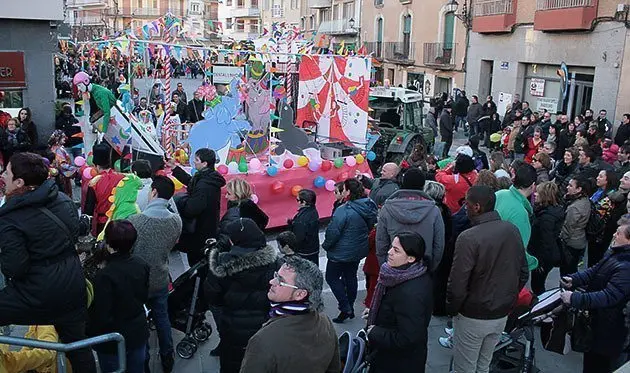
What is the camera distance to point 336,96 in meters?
10.9

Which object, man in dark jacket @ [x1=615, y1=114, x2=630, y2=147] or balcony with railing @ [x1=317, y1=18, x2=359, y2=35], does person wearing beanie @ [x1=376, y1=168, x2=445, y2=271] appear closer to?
man in dark jacket @ [x1=615, y1=114, x2=630, y2=147]

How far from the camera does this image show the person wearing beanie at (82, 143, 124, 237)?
5781mm

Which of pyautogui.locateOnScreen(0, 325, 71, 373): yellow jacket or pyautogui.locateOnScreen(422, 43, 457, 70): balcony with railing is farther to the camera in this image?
pyautogui.locateOnScreen(422, 43, 457, 70): balcony with railing

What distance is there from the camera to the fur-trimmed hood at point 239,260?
3600 mm

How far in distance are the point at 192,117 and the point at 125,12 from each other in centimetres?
5703

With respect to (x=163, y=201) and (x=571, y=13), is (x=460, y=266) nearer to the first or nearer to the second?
(x=163, y=201)

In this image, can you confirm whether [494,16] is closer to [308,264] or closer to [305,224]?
[305,224]

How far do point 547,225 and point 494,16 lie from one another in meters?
17.7

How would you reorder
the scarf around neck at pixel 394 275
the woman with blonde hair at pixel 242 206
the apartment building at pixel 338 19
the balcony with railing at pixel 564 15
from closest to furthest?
the scarf around neck at pixel 394 275 < the woman with blonde hair at pixel 242 206 < the balcony with railing at pixel 564 15 < the apartment building at pixel 338 19

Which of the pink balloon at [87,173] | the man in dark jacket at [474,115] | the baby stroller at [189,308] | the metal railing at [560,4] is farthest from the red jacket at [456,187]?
the metal railing at [560,4]

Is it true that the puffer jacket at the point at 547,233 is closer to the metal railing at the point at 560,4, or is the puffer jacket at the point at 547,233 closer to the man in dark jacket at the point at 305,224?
the man in dark jacket at the point at 305,224

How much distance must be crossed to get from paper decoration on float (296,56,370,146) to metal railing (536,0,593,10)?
9.66 metres

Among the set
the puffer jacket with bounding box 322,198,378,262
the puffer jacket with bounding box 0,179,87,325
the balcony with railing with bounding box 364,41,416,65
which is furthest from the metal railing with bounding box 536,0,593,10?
the puffer jacket with bounding box 0,179,87,325

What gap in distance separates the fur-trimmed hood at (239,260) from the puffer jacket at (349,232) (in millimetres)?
1795
